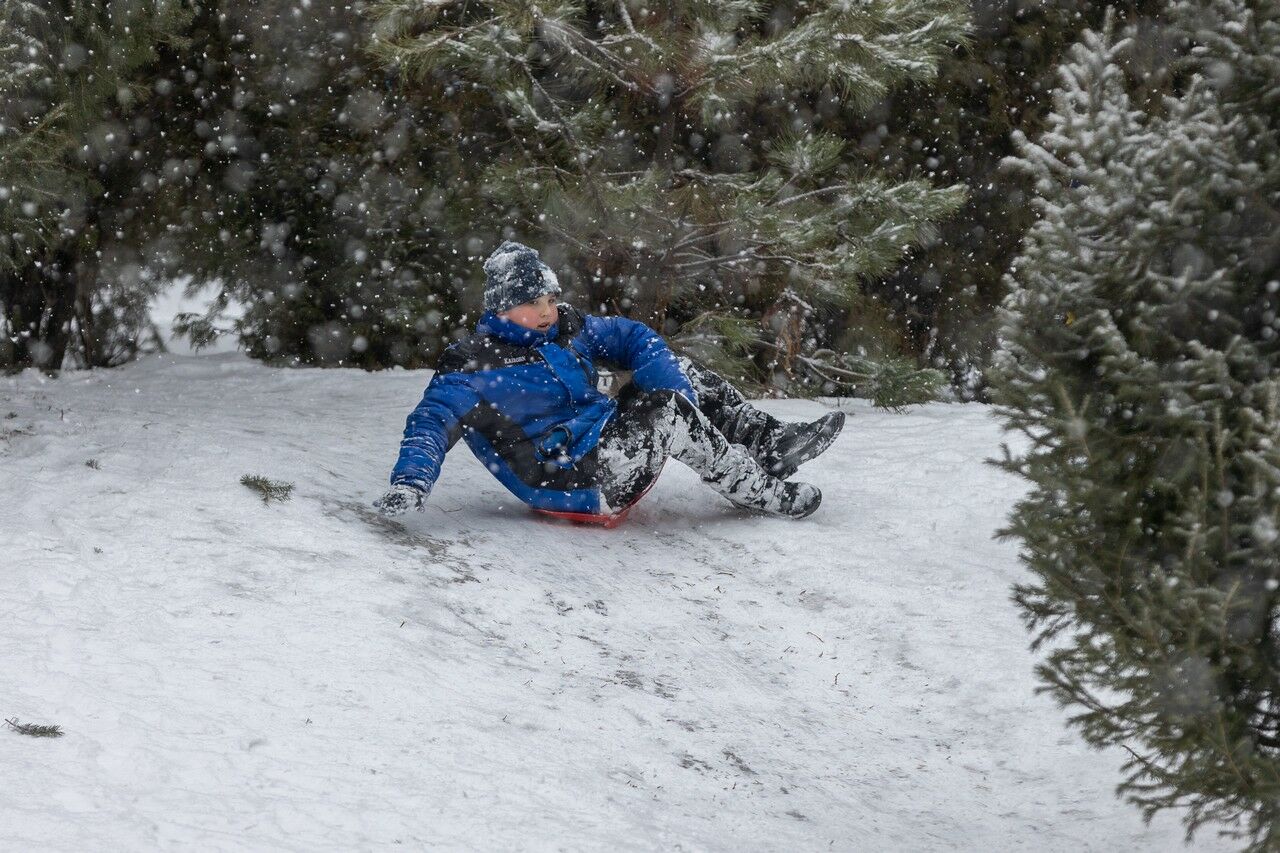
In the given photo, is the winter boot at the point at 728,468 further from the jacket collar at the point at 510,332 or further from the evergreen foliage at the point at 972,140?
the evergreen foliage at the point at 972,140

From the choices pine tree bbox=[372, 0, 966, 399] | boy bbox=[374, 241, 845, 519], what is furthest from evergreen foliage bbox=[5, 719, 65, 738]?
pine tree bbox=[372, 0, 966, 399]

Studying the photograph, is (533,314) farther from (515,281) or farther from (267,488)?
(267,488)

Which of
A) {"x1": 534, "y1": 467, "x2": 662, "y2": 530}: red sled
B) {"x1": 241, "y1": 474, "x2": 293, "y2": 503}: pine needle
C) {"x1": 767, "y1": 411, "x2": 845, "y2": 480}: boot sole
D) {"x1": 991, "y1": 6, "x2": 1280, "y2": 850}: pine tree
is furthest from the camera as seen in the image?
{"x1": 767, "y1": 411, "x2": 845, "y2": 480}: boot sole

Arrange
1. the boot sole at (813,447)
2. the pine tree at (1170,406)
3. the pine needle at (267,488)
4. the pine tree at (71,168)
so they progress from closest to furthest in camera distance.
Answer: the pine tree at (1170,406)
the pine needle at (267,488)
the boot sole at (813,447)
the pine tree at (71,168)

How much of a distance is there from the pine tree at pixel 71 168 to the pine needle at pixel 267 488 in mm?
1955

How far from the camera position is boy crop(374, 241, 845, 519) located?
5.39 meters

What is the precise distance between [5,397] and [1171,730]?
698 centimetres

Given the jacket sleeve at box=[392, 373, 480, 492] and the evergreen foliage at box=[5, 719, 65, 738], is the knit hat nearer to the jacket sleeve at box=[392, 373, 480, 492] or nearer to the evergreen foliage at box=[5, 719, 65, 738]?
the jacket sleeve at box=[392, 373, 480, 492]

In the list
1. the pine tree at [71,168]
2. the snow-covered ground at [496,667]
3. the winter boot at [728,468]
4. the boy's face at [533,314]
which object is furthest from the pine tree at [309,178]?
the winter boot at [728,468]

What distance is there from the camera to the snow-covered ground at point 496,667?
306 centimetres

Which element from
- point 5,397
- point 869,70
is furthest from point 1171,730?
point 5,397

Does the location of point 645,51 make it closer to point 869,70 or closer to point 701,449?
point 869,70

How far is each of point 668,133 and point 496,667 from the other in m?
4.88

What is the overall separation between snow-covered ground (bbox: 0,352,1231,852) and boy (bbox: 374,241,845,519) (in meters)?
0.25
